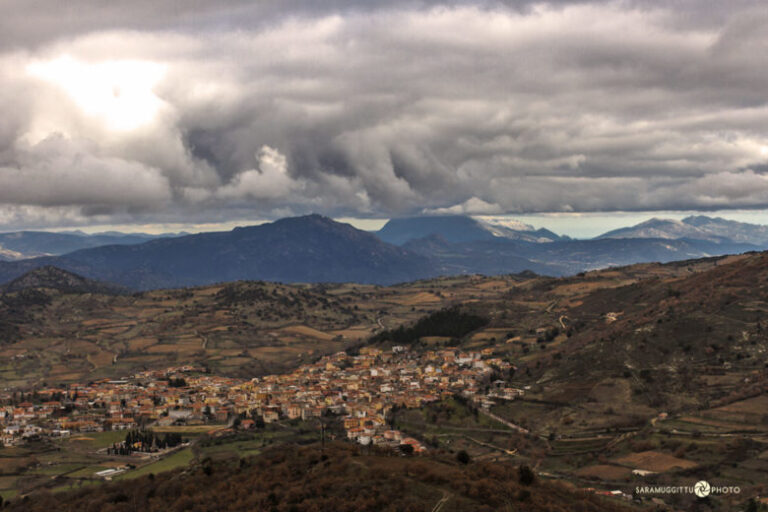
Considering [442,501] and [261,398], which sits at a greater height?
[442,501]

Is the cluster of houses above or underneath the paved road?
underneath

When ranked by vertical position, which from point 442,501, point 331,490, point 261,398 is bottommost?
point 261,398

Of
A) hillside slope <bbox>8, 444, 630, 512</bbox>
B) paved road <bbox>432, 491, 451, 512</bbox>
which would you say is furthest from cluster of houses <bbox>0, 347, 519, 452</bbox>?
paved road <bbox>432, 491, 451, 512</bbox>

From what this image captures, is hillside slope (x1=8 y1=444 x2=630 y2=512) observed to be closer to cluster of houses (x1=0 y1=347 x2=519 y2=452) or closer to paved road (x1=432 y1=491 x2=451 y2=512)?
paved road (x1=432 y1=491 x2=451 y2=512)

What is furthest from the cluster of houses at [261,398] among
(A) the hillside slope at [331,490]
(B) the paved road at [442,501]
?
(B) the paved road at [442,501]

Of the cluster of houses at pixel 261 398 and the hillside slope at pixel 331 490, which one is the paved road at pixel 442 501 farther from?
the cluster of houses at pixel 261 398

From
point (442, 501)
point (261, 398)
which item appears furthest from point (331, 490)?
point (261, 398)

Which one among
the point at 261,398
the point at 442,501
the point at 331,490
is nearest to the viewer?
the point at 442,501

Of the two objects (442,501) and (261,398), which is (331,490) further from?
(261,398)
